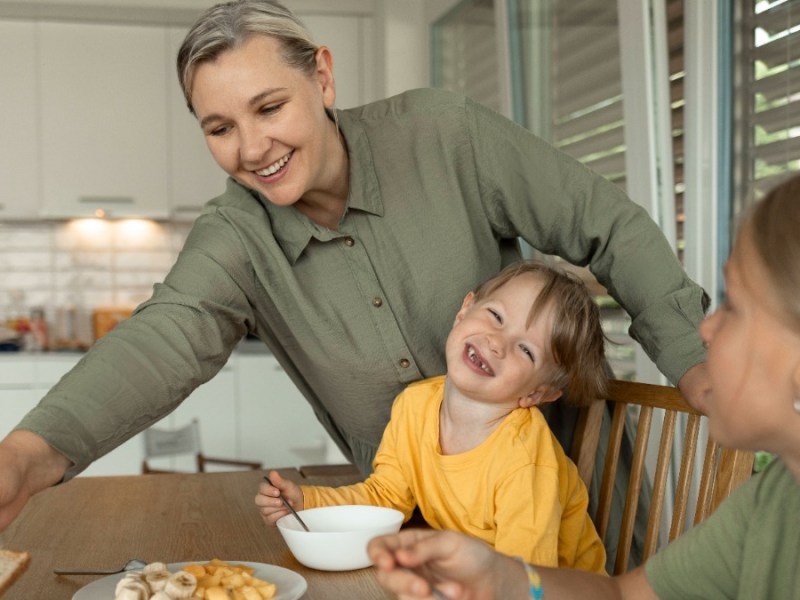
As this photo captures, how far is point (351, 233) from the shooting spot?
164 cm

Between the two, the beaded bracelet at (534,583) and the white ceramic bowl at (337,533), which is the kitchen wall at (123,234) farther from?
the beaded bracelet at (534,583)

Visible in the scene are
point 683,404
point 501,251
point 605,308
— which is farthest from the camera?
point 605,308

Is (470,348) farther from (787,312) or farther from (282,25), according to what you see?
(787,312)

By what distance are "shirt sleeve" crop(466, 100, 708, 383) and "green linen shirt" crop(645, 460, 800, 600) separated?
466 mm

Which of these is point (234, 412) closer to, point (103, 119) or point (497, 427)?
point (103, 119)

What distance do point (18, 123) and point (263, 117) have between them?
4.18 meters

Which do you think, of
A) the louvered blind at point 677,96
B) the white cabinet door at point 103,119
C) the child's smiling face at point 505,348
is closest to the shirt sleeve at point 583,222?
the child's smiling face at point 505,348

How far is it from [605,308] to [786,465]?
2.26 metres

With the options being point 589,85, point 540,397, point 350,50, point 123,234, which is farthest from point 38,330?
point 540,397

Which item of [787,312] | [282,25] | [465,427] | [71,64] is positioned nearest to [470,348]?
[465,427]

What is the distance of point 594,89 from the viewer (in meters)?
3.22

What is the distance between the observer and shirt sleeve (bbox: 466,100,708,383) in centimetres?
151

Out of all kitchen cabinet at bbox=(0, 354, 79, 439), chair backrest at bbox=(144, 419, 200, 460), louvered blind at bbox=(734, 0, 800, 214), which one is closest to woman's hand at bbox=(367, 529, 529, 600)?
louvered blind at bbox=(734, 0, 800, 214)

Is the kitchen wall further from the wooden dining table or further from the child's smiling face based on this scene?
the child's smiling face
